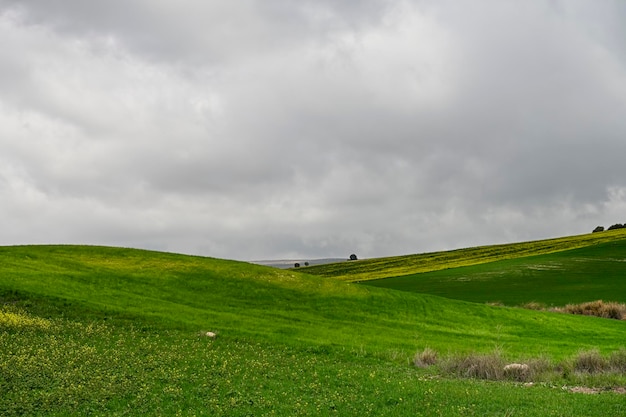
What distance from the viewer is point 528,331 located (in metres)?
49.2

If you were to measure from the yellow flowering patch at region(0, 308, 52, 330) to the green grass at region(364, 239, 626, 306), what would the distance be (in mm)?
53383

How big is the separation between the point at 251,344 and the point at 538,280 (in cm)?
6343

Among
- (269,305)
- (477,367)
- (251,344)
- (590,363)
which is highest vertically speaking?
(269,305)

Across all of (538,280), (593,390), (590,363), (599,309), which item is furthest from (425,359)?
(538,280)

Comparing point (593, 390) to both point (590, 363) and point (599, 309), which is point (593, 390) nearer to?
point (590, 363)

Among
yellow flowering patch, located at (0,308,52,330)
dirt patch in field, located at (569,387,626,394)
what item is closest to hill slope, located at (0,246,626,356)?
yellow flowering patch, located at (0,308,52,330)

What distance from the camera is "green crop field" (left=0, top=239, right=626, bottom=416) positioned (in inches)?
824

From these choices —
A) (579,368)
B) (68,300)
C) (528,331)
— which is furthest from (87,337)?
(528,331)

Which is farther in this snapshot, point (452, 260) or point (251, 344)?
point (452, 260)

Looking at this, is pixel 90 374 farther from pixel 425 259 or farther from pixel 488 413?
pixel 425 259

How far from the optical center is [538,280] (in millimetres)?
84688

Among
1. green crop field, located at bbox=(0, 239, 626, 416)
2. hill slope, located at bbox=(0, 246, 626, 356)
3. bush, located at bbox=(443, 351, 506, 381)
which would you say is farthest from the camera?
hill slope, located at bbox=(0, 246, 626, 356)

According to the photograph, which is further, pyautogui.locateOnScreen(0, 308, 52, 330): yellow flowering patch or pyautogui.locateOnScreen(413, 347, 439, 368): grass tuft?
pyautogui.locateOnScreen(0, 308, 52, 330): yellow flowering patch

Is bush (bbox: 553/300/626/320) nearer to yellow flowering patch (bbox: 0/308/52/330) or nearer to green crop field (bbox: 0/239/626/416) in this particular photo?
green crop field (bbox: 0/239/626/416)
